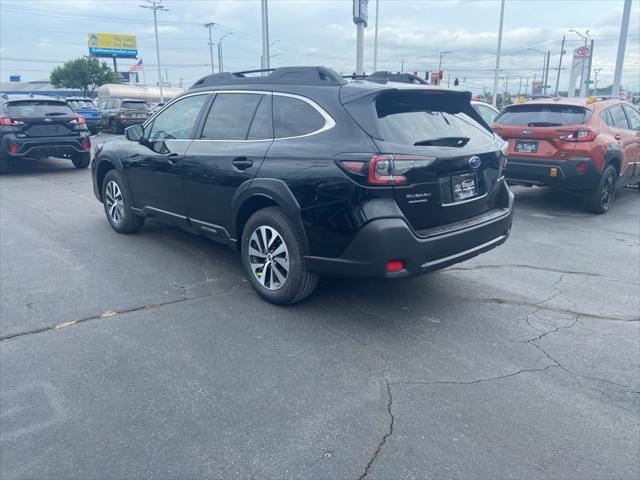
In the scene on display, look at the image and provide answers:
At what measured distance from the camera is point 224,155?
468cm

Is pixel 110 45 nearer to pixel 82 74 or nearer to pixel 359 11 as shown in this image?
pixel 82 74

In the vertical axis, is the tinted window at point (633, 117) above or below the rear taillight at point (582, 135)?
above

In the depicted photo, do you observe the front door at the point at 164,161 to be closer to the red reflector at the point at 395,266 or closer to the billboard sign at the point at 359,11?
the red reflector at the point at 395,266

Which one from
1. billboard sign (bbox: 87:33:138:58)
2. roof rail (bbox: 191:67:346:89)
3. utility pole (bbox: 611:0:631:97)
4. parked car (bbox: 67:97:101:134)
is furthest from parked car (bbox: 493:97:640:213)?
billboard sign (bbox: 87:33:138:58)

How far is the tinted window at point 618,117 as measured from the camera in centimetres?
861

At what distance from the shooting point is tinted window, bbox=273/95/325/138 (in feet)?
13.4

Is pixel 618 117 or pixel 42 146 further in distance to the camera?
pixel 42 146

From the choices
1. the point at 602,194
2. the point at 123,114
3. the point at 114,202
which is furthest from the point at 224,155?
the point at 123,114

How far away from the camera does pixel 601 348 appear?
12.6ft

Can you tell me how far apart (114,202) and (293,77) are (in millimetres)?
3328

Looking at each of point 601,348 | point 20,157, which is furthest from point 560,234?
point 20,157

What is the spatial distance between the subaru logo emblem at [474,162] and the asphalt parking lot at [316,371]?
121 cm

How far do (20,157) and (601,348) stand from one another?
460 inches

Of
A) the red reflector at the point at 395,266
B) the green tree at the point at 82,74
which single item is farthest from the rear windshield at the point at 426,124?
Result: the green tree at the point at 82,74
